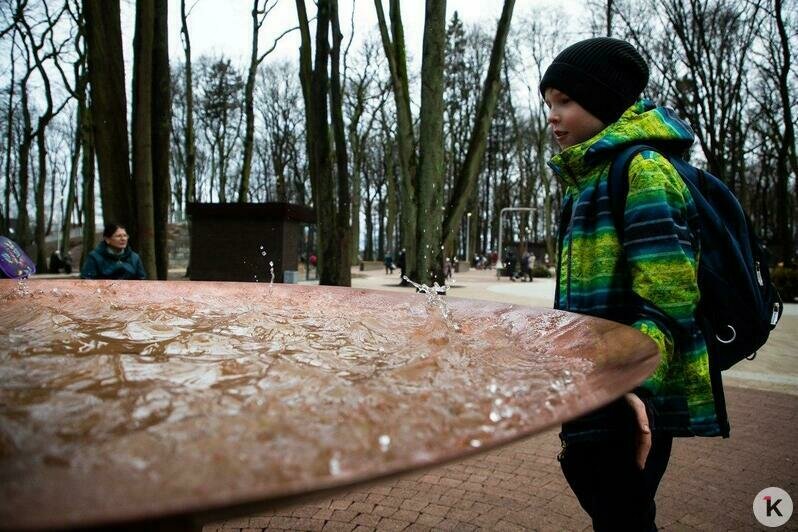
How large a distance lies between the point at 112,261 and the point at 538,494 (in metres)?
4.57

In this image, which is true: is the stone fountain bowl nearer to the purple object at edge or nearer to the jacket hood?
the jacket hood

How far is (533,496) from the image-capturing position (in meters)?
2.88

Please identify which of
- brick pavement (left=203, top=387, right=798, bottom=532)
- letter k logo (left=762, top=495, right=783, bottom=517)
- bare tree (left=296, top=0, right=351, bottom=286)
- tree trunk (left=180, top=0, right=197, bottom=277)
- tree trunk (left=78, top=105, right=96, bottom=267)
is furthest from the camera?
tree trunk (left=78, top=105, right=96, bottom=267)

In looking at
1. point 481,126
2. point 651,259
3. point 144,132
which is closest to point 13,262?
point 144,132

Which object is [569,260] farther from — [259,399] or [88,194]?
[88,194]

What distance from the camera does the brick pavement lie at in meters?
2.56

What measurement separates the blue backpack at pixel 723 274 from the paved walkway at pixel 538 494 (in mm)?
1126

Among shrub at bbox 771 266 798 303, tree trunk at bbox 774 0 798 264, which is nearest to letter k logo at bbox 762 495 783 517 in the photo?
shrub at bbox 771 266 798 303

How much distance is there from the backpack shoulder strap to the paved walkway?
116cm

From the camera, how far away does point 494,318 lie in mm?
1797

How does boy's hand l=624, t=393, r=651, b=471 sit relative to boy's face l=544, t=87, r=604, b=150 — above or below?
below

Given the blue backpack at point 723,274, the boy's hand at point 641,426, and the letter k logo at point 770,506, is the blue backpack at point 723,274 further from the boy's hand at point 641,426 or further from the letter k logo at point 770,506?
the letter k logo at point 770,506

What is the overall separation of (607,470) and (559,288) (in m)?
0.54

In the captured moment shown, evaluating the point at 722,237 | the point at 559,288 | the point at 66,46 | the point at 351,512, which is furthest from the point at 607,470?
the point at 66,46
